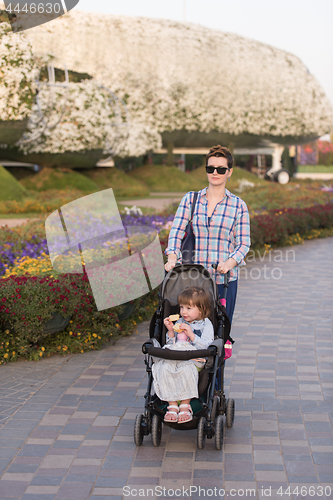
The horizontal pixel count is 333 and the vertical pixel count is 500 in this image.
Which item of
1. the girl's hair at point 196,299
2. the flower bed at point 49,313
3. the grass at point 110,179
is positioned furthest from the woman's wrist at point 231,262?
the grass at point 110,179

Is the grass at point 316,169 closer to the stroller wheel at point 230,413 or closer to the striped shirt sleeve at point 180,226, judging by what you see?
the striped shirt sleeve at point 180,226

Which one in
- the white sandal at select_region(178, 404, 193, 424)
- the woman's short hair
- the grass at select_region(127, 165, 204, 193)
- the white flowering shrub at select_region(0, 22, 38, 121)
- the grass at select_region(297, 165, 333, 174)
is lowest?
the grass at select_region(297, 165, 333, 174)

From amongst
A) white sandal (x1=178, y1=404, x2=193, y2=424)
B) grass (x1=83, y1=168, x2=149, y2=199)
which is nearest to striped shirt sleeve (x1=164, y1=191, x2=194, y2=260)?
white sandal (x1=178, y1=404, x2=193, y2=424)

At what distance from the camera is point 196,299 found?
11.1ft

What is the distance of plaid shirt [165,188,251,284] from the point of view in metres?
3.83

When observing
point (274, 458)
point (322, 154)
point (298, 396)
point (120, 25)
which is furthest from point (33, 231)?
point (322, 154)

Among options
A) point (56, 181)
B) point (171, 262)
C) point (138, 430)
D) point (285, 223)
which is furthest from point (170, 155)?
point (138, 430)

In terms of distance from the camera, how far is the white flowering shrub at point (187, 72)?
29.4 m

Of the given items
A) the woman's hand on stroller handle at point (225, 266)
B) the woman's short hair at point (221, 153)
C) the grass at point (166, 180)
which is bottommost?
the grass at point (166, 180)

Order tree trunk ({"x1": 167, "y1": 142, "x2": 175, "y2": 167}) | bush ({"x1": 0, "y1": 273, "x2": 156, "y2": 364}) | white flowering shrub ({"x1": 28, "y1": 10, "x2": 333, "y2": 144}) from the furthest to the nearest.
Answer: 1. tree trunk ({"x1": 167, "y1": 142, "x2": 175, "y2": 167})
2. white flowering shrub ({"x1": 28, "y1": 10, "x2": 333, "y2": 144})
3. bush ({"x1": 0, "y1": 273, "x2": 156, "y2": 364})

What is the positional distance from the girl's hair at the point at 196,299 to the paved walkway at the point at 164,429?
89 cm

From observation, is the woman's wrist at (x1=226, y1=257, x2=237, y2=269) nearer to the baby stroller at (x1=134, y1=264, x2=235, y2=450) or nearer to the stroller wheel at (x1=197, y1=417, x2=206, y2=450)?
the baby stroller at (x1=134, y1=264, x2=235, y2=450)

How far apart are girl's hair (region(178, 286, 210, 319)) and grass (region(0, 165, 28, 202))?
58.5 feet

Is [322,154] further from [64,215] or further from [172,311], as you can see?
Result: [172,311]
